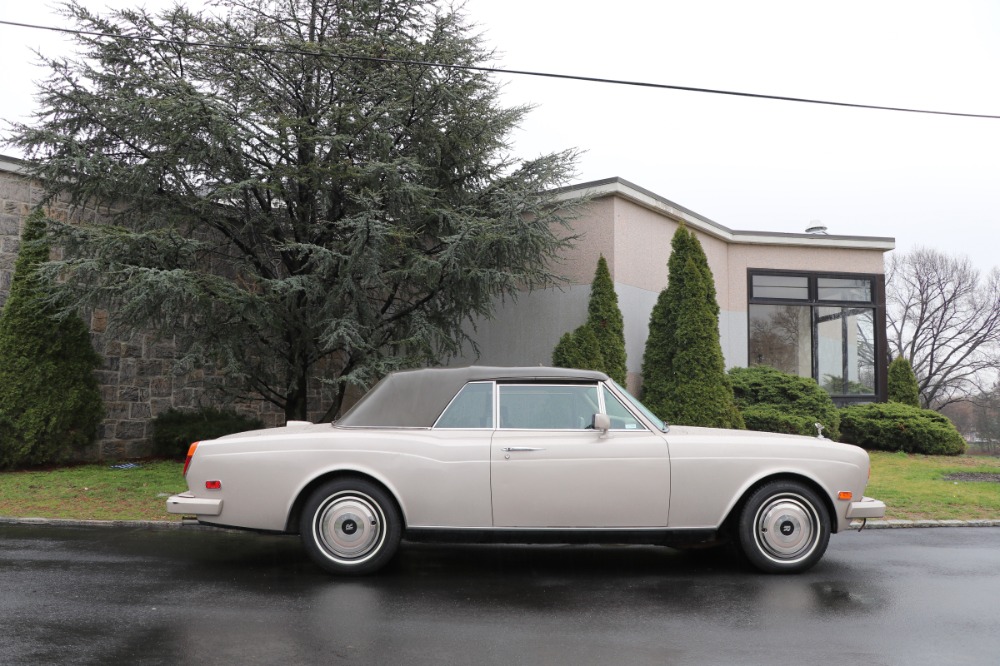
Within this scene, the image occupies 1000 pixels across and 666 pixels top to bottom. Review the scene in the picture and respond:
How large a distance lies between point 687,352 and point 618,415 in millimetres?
7157

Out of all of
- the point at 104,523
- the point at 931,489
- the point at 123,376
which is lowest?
the point at 104,523

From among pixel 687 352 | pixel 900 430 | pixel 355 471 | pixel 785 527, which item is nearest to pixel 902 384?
pixel 900 430

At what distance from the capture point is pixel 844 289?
17203mm

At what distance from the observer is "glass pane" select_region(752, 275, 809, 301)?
55.4 feet

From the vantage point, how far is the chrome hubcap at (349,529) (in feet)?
18.6

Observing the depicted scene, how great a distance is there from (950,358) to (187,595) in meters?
46.9

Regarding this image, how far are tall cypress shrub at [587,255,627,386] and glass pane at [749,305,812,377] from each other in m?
4.97

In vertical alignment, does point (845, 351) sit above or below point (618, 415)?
above

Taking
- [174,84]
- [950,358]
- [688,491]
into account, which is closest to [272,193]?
[174,84]

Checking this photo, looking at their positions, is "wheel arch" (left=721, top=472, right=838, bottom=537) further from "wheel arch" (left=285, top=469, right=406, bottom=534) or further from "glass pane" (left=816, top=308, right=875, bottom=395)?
"glass pane" (left=816, top=308, right=875, bottom=395)

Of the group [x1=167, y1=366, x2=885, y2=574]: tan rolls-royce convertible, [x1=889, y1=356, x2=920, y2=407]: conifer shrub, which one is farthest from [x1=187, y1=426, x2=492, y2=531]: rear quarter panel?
[x1=889, y1=356, x2=920, y2=407]: conifer shrub

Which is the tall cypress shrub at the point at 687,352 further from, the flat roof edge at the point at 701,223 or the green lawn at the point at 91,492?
the green lawn at the point at 91,492

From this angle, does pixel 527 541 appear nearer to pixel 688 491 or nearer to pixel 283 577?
pixel 688 491

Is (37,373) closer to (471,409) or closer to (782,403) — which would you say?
(471,409)
